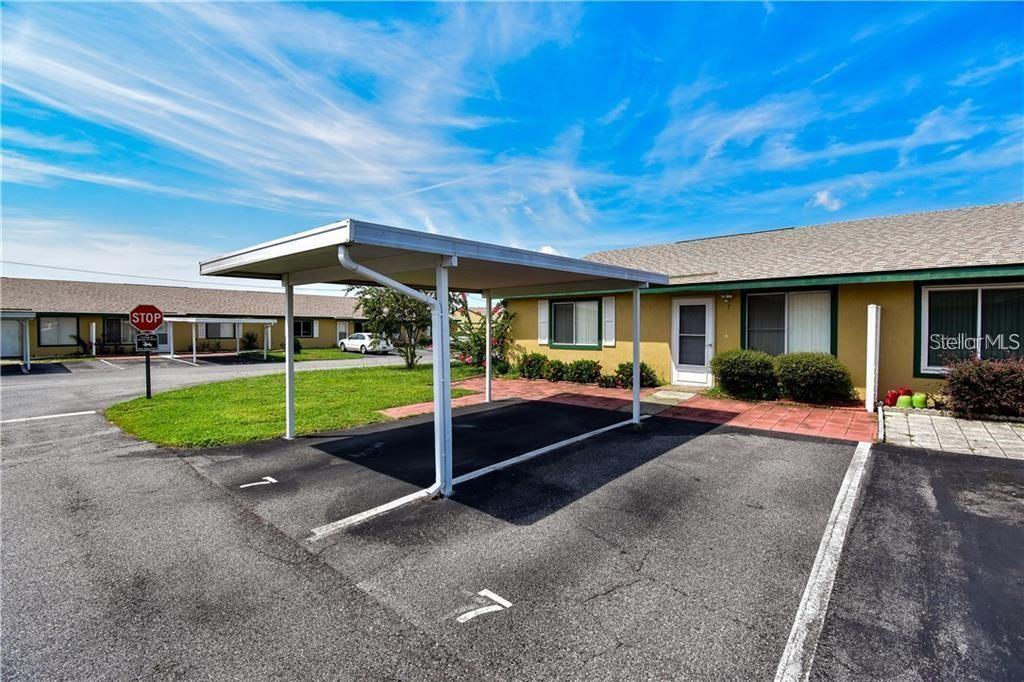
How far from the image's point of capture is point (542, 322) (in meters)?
15.1

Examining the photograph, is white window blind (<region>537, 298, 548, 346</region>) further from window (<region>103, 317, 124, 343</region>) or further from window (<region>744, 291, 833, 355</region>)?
window (<region>103, 317, 124, 343</region>)

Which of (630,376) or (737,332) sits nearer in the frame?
(737,332)

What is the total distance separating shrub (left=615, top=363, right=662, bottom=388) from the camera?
12.4m

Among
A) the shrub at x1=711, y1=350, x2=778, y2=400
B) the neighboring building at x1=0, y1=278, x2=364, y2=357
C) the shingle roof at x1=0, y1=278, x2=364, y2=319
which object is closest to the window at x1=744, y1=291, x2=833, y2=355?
the shrub at x1=711, y1=350, x2=778, y2=400

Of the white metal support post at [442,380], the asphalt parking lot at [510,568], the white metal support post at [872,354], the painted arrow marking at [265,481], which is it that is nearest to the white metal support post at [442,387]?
the white metal support post at [442,380]

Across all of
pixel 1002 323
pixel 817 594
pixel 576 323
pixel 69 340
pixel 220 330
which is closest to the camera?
pixel 817 594

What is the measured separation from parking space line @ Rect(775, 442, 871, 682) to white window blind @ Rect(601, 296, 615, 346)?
8430mm

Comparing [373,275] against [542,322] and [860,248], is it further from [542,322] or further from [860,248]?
[860,248]

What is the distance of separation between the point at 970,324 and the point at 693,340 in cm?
516

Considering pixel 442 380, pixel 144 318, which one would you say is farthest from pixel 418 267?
pixel 144 318

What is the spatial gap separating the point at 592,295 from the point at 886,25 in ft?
27.2

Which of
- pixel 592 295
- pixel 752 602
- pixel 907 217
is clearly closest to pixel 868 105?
pixel 907 217

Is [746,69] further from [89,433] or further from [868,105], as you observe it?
[89,433]

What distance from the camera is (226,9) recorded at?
712 cm
